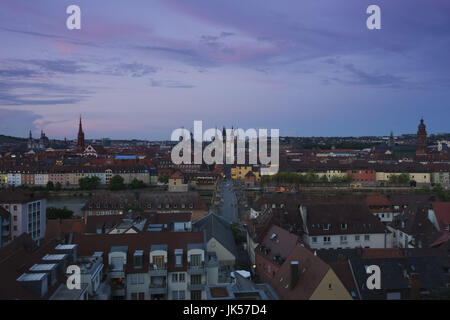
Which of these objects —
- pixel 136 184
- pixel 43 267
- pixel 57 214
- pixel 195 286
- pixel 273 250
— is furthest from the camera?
pixel 136 184

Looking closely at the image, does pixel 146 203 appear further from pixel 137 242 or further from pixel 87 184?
pixel 87 184

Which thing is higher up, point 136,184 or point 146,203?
point 146,203

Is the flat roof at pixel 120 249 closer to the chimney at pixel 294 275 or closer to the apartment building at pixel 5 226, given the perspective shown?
the chimney at pixel 294 275

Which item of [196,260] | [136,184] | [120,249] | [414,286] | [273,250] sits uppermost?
[120,249]

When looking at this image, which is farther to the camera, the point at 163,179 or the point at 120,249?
the point at 163,179

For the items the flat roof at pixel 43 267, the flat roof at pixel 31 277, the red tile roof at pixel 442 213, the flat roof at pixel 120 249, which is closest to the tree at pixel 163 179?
the red tile roof at pixel 442 213

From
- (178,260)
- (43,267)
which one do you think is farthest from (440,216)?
(43,267)

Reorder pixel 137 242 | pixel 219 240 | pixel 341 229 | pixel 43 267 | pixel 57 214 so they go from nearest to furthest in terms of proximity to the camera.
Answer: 1. pixel 43 267
2. pixel 137 242
3. pixel 219 240
4. pixel 341 229
5. pixel 57 214
